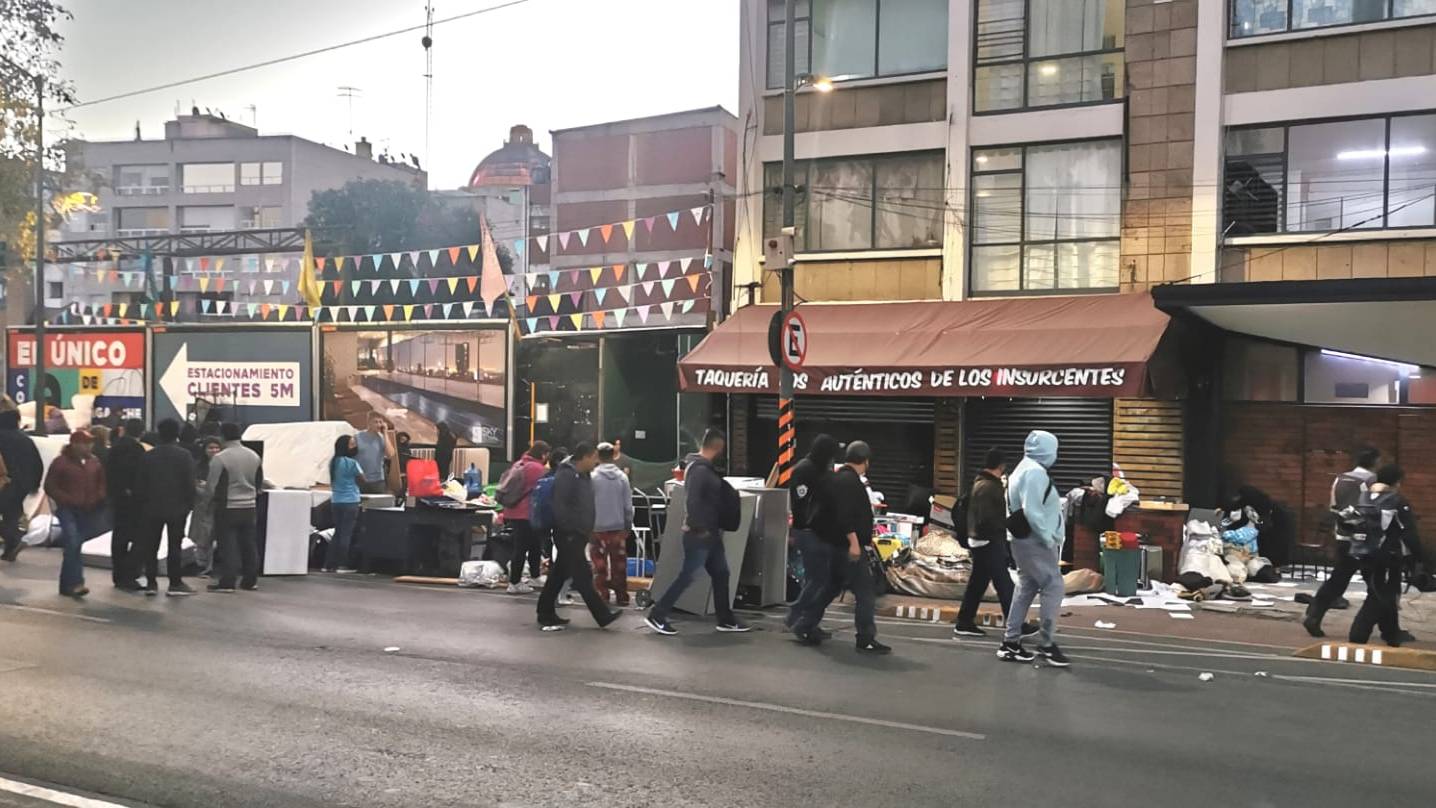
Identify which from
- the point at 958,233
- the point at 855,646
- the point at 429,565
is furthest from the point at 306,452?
the point at 855,646

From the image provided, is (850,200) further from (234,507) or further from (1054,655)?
(1054,655)

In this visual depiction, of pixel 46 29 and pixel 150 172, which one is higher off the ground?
pixel 150 172

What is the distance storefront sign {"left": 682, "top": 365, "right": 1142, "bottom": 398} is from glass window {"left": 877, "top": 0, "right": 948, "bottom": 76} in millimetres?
5339

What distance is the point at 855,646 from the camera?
394 inches

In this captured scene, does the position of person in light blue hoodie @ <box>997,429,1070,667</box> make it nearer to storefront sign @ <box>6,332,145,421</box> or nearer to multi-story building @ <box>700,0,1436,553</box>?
multi-story building @ <box>700,0,1436,553</box>

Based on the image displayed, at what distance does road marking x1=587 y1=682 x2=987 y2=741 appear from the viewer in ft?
23.0

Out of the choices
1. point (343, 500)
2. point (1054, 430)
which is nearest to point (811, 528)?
point (343, 500)

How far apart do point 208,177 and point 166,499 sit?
221 feet

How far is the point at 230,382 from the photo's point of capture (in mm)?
24500

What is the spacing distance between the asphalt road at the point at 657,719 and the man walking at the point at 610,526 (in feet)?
4.56

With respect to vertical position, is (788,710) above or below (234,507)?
below

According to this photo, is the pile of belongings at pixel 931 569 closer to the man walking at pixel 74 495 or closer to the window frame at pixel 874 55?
the window frame at pixel 874 55

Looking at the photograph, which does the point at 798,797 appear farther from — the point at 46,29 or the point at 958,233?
the point at 46,29

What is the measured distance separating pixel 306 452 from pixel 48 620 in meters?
10.3
